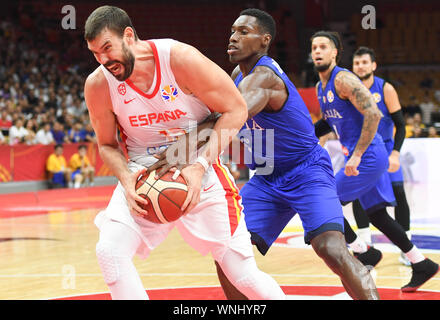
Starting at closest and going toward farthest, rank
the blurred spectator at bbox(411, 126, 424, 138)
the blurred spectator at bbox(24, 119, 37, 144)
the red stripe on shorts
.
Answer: the red stripe on shorts → the blurred spectator at bbox(24, 119, 37, 144) → the blurred spectator at bbox(411, 126, 424, 138)

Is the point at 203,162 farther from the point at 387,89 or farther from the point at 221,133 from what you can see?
the point at 387,89

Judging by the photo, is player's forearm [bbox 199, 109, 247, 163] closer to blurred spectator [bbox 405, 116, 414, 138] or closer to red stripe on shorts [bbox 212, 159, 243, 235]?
red stripe on shorts [bbox 212, 159, 243, 235]

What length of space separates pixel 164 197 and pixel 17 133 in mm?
12085

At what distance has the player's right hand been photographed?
3.15 m

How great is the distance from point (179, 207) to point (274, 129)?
50.0 inches

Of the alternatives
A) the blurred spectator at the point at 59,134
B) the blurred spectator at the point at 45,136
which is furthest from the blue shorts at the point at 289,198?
the blurred spectator at the point at 59,134

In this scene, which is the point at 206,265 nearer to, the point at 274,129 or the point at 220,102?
the point at 274,129

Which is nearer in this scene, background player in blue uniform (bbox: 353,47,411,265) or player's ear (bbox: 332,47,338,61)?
player's ear (bbox: 332,47,338,61)

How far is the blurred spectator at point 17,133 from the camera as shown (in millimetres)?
14328

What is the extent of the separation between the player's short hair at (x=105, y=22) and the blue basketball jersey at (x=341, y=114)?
8.83 ft

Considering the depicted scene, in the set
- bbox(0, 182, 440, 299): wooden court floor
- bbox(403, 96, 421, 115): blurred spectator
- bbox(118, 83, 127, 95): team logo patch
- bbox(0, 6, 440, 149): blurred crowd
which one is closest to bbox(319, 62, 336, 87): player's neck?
bbox(0, 182, 440, 299): wooden court floor

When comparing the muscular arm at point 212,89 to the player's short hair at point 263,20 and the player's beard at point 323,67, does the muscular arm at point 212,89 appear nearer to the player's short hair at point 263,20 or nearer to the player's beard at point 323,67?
the player's short hair at point 263,20

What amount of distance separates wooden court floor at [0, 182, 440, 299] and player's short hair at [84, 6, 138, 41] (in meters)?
2.76

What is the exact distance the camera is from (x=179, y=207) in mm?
3148
